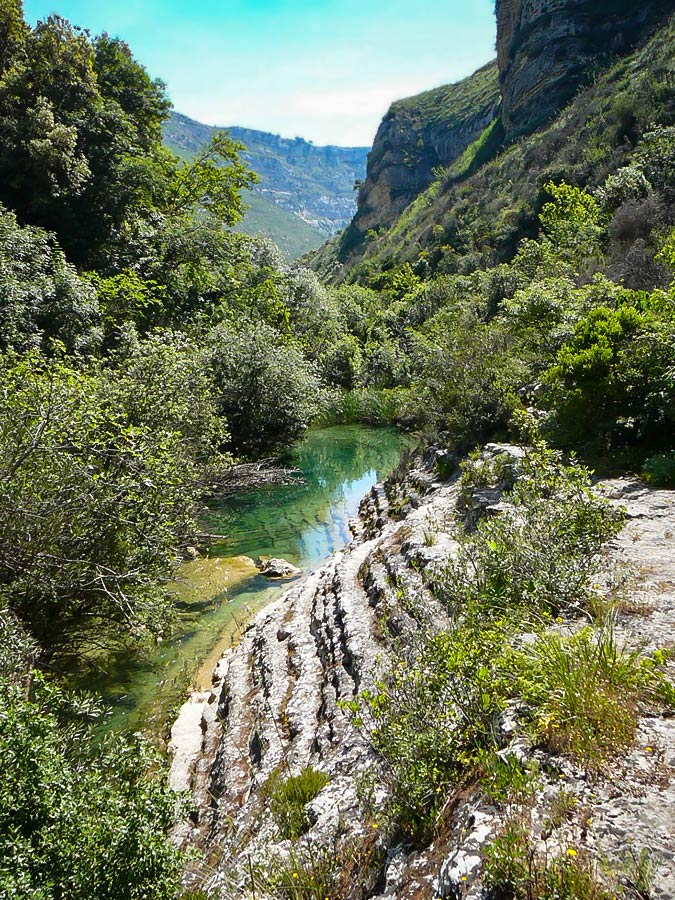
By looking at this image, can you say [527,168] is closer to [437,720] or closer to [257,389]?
[257,389]

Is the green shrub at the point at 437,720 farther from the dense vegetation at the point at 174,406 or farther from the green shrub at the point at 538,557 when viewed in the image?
the green shrub at the point at 538,557

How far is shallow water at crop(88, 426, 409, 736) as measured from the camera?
8.32 metres

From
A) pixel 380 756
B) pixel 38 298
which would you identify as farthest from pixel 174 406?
pixel 380 756

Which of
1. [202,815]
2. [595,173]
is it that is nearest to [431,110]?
[595,173]

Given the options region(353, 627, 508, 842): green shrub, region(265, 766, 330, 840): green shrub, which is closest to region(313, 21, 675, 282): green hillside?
region(353, 627, 508, 842): green shrub

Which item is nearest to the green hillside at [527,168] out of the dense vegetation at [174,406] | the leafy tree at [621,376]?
the dense vegetation at [174,406]

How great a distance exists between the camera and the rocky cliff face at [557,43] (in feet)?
179

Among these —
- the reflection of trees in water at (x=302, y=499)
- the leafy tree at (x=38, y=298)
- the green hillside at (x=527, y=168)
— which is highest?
the green hillside at (x=527, y=168)

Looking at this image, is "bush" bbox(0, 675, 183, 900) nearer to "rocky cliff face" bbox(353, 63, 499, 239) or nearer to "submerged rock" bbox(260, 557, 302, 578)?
"submerged rock" bbox(260, 557, 302, 578)

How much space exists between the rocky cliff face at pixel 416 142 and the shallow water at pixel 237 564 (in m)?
98.8

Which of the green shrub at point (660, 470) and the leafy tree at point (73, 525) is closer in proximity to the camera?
the leafy tree at point (73, 525)

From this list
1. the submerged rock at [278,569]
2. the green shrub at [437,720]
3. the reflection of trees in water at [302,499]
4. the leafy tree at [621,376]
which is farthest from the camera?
the reflection of trees in water at [302,499]

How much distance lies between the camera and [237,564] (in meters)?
13.2

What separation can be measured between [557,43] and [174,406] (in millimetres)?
70626
